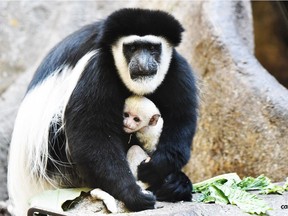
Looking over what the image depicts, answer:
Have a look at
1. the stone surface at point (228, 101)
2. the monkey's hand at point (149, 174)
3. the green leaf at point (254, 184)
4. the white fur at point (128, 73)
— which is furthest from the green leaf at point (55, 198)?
the stone surface at point (228, 101)

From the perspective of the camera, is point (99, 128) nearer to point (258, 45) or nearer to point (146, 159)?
point (146, 159)

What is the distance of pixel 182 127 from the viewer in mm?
2666

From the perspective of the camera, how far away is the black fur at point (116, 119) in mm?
2418

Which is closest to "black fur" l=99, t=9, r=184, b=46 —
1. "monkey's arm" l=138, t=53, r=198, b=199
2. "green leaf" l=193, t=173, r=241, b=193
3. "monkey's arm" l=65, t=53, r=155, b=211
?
"monkey's arm" l=65, t=53, r=155, b=211

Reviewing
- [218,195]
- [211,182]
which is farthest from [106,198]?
[211,182]

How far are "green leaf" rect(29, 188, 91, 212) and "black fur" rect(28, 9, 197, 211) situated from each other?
72 millimetres

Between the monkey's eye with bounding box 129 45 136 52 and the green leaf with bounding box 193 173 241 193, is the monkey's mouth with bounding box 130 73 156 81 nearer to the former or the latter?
the monkey's eye with bounding box 129 45 136 52

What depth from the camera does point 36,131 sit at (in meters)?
2.72

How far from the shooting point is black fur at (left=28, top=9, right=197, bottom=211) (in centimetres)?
242

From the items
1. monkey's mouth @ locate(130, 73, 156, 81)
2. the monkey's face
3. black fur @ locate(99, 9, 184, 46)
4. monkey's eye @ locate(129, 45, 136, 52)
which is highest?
black fur @ locate(99, 9, 184, 46)

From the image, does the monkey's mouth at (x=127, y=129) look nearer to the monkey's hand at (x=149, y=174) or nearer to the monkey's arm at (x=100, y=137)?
the monkey's arm at (x=100, y=137)

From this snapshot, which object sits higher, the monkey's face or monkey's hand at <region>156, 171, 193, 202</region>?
the monkey's face

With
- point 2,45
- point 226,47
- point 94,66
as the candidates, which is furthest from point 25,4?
point 94,66

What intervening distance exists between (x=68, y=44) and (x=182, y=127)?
0.66 meters
